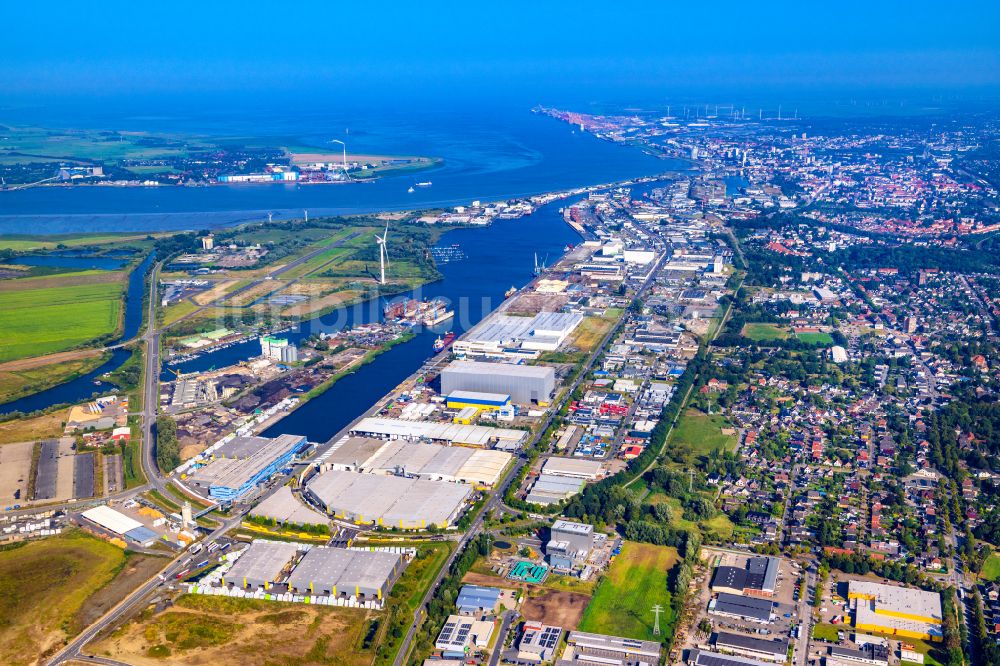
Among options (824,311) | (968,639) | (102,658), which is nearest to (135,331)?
(102,658)

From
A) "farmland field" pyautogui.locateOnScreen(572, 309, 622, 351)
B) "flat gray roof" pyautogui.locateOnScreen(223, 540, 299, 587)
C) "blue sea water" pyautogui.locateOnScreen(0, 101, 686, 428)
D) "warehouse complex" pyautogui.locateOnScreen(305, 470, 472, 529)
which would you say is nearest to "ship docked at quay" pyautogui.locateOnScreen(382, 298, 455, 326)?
"blue sea water" pyautogui.locateOnScreen(0, 101, 686, 428)

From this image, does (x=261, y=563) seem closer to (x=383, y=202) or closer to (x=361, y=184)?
(x=383, y=202)

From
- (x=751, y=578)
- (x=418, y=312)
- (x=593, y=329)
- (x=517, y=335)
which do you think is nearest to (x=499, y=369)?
(x=517, y=335)

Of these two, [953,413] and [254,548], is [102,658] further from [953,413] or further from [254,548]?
[953,413]

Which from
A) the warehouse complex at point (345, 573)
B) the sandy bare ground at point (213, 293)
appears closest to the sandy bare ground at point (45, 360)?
the sandy bare ground at point (213, 293)

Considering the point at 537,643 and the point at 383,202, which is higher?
the point at 383,202
